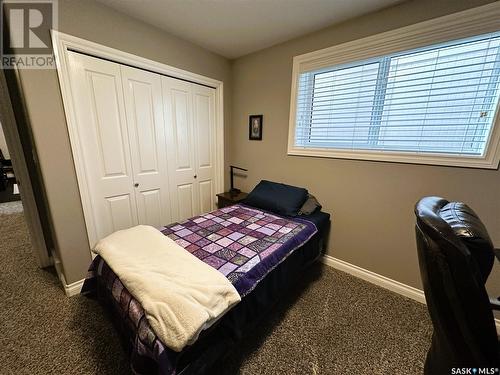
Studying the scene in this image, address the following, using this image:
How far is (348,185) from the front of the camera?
2.07 m

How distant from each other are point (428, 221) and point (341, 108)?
176cm

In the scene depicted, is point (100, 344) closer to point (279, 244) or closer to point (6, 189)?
point (279, 244)

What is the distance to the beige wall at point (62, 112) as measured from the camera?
4.84 feet

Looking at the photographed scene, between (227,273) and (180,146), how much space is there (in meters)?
1.79

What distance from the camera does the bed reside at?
92 centimetres

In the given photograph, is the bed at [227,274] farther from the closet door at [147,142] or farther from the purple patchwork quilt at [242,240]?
the closet door at [147,142]

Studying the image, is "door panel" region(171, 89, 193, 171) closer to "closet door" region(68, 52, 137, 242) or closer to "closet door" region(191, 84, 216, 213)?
"closet door" region(191, 84, 216, 213)

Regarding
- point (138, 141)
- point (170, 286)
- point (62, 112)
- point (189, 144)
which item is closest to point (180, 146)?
point (189, 144)

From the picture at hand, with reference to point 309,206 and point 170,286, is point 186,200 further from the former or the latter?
point 170,286

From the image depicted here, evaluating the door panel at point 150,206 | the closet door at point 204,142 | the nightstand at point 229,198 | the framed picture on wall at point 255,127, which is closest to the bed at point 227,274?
the nightstand at point 229,198

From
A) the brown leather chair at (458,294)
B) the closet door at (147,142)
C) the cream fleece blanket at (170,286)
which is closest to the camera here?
the brown leather chair at (458,294)

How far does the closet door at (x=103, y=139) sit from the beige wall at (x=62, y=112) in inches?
4.9

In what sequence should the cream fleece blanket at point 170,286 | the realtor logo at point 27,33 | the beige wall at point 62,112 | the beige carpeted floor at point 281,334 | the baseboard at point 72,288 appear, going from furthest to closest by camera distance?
1. the baseboard at point 72,288
2. the beige wall at point 62,112
3. the realtor logo at point 27,33
4. the beige carpeted floor at point 281,334
5. the cream fleece blanket at point 170,286

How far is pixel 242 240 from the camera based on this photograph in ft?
5.26
